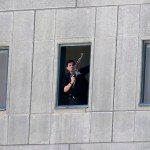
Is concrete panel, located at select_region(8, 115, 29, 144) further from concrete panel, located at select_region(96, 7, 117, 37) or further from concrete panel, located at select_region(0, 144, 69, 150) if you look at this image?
concrete panel, located at select_region(96, 7, 117, 37)

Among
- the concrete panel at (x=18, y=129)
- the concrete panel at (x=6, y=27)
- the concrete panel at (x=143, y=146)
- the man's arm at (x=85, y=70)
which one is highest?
the concrete panel at (x=6, y=27)

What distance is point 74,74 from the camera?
145ft

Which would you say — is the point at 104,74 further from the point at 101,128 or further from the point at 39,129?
the point at 39,129

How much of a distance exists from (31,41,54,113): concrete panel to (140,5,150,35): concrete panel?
283 centimetres

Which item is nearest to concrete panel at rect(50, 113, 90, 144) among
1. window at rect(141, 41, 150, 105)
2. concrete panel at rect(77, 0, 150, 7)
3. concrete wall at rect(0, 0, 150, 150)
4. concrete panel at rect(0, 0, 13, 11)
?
concrete wall at rect(0, 0, 150, 150)

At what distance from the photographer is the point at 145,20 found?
42.9 meters

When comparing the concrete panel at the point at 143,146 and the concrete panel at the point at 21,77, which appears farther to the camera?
the concrete panel at the point at 21,77

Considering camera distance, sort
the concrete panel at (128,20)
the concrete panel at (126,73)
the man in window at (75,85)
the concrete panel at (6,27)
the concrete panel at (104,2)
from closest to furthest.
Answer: the concrete panel at (126,73), the concrete panel at (128,20), the concrete panel at (104,2), the man in window at (75,85), the concrete panel at (6,27)

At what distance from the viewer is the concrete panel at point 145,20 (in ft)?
140

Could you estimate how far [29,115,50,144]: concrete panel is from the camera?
43.9 metres

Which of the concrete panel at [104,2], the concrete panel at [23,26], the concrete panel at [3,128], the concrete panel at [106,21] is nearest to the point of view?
the concrete panel at [104,2]

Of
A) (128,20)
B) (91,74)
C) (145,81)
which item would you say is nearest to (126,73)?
(145,81)

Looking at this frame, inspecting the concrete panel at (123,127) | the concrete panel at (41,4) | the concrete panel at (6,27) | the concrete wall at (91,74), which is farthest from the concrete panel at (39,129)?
the concrete panel at (41,4)

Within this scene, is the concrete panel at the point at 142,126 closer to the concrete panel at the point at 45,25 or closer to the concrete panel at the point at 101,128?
the concrete panel at the point at 101,128
